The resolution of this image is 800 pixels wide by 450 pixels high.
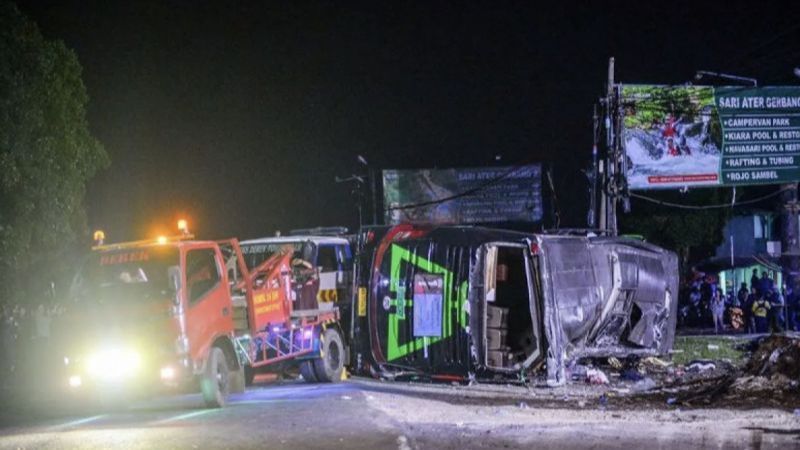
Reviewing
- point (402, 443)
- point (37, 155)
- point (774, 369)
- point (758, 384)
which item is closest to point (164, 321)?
point (402, 443)

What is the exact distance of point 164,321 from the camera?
13.0 meters

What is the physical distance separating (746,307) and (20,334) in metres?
18.4

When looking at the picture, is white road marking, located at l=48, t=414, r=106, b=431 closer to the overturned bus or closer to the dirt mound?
the overturned bus

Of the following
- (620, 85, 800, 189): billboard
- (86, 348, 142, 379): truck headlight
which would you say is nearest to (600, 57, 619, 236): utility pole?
(620, 85, 800, 189): billboard

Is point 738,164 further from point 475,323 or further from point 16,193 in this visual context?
point 16,193

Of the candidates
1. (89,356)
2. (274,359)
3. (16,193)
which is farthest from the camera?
(16,193)

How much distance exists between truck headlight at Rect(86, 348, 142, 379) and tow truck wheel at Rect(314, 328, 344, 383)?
4049 millimetres

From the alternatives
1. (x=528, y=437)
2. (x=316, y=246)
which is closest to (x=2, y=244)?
(x=316, y=246)

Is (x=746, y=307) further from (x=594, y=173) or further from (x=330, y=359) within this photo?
(x=330, y=359)

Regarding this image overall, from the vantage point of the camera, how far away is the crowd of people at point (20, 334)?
892 inches

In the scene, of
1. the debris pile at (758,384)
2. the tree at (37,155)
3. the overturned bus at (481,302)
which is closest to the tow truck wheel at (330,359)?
the overturned bus at (481,302)

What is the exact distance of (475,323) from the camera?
1584 centimetres

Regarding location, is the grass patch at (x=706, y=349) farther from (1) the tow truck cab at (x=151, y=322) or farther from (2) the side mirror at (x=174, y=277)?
(2) the side mirror at (x=174, y=277)

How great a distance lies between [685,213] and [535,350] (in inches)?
1244
